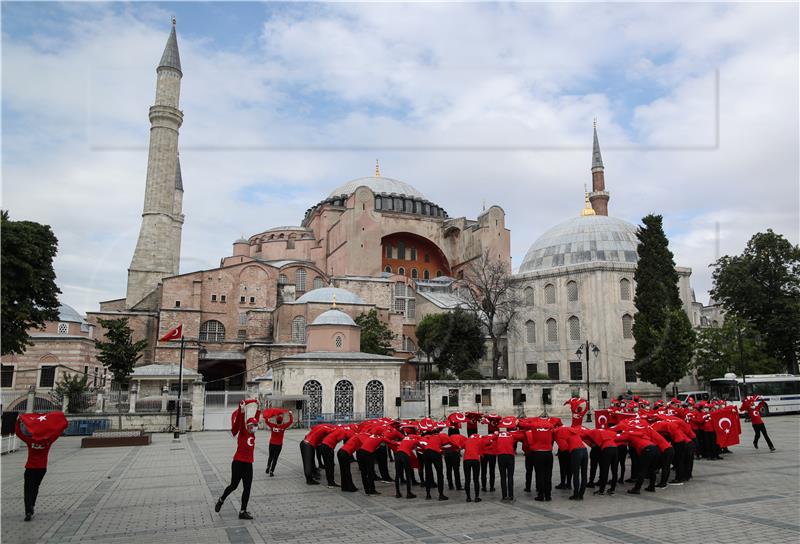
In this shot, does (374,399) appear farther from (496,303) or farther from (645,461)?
(645,461)

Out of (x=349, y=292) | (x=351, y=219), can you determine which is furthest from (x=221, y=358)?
(x=351, y=219)

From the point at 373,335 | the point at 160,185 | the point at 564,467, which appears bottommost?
the point at 564,467


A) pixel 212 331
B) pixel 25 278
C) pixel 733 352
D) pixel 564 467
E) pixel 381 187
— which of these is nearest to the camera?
pixel 564 467

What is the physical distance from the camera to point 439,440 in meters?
10.1

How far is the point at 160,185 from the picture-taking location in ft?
151

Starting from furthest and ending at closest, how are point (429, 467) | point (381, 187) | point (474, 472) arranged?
point (381, 187), point (429, 467), point (474, 472)

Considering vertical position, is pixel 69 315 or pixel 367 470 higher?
pixel 69 315

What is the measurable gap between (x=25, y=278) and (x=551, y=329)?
31.7 m

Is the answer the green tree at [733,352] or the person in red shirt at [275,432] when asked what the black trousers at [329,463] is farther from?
the green tree at [733,352]

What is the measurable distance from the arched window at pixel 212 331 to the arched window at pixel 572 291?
85.0ft

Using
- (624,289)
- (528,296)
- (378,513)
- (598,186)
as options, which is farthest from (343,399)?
(598,186)

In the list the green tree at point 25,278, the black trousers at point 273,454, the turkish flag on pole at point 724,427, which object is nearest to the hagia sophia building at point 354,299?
the green tree at point 25,278

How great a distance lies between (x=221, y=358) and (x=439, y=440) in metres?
35.6

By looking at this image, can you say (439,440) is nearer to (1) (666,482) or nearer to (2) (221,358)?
(1) (666,482)
